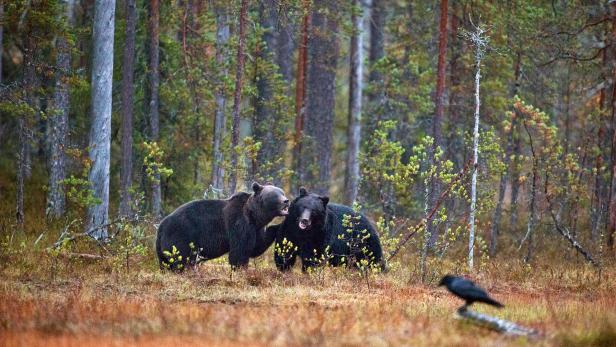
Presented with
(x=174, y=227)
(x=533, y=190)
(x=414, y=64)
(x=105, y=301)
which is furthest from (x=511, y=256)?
(x=105, y=301)

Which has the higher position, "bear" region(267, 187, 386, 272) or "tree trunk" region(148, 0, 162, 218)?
"tree trunk" region(148, 0, 162, 218)

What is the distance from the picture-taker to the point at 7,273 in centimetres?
1408

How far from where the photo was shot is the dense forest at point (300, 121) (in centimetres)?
1827

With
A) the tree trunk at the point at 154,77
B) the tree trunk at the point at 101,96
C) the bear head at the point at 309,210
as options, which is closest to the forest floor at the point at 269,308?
the bear head at the point at 309,210

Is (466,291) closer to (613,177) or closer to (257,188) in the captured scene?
(257,188)

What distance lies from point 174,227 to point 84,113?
11.4 metres

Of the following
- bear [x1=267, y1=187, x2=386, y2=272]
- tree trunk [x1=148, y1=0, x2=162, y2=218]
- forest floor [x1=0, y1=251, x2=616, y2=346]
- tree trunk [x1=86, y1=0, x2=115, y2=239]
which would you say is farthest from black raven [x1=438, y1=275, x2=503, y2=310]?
tree trunk [x1=148, y1=0, x2=162, y2=218]

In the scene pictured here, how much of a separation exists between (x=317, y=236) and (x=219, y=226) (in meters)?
1.85

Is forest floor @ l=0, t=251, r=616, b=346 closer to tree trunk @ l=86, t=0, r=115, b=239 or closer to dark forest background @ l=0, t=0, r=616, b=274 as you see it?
dark forest background @ l=0, t=0, r=616, b=274

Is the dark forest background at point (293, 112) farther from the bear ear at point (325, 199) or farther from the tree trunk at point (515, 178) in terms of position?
the bear ear at point (325, 199)

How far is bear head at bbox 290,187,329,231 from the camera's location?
51.8 ft

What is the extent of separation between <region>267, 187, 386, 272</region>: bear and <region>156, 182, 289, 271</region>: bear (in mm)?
410

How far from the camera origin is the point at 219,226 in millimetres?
15805

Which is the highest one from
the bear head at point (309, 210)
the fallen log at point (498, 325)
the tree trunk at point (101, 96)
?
the tree trunk at point (101, 96)
